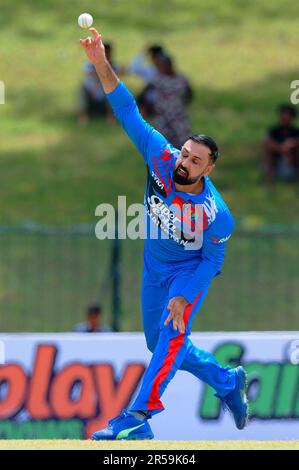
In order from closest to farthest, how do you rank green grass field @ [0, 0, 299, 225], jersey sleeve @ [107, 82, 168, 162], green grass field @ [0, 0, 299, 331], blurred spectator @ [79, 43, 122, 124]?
jersey sleeve @ [107, 82, 168, 162] < green grass field @ [0, 0, 299, 331] < green grass field @ [0, 0, 299, 225] < blurred spectator @ [79, 43, 122, 124]

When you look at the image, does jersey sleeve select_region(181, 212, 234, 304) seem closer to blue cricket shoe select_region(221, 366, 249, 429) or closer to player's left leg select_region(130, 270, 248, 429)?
player's left leg select_region(130, 270, 248, 429)

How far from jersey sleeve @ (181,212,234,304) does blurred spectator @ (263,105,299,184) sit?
28.6 ft

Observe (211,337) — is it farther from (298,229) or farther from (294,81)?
(294,81)

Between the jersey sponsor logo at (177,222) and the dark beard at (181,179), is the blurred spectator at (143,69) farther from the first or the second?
the dark beard at (181,179)

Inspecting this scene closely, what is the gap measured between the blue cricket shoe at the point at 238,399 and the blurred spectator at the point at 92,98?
9.66 meters

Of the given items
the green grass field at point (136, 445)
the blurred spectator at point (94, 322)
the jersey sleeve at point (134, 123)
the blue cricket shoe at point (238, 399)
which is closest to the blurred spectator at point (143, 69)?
the blurred spectator at point (94, 322)

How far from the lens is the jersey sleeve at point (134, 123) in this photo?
342 inches

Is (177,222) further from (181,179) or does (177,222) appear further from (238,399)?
(238,399)

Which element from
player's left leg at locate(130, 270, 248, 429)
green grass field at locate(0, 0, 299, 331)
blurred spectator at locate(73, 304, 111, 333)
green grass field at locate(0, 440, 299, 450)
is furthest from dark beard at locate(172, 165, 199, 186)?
green grass field at locate(0, 0, 299, 331)

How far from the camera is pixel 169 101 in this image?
17.3m

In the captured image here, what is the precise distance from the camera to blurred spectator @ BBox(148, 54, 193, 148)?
17.0 m

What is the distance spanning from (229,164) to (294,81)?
7.95ft

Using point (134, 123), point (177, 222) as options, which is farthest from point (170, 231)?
point (134, 123)
